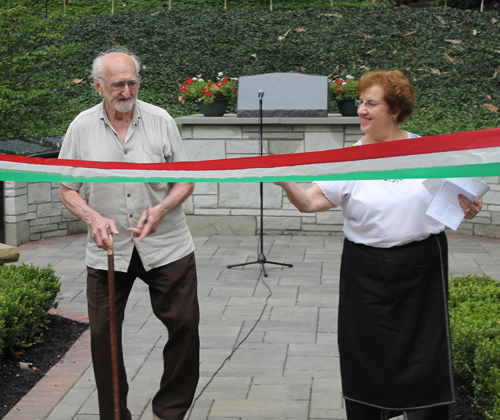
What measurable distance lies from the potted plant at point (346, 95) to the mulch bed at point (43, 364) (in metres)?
5.19

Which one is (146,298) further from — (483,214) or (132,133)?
(483,214)

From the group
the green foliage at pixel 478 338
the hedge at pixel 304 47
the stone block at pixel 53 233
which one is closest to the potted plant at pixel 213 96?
the stone block at pixel 53 233

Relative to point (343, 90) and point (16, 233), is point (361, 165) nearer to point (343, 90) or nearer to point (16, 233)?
point (16, 233)

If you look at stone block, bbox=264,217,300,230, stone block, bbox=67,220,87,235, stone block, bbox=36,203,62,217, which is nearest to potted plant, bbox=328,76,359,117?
stone block, bbox=264,217,300,230

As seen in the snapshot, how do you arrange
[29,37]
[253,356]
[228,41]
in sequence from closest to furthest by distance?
[253,356], [29,37], [228,41]

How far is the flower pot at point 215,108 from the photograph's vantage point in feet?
29.0

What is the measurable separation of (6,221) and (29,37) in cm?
334

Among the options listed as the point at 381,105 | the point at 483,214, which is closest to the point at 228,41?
the point at 483,214

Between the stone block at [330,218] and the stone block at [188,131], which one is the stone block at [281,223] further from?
the stone block at [188,131]

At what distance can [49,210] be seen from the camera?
843 cm

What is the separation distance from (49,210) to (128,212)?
5556 mm

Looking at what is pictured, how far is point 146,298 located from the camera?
597cm

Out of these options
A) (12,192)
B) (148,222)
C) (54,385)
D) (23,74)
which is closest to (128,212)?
(148,222)

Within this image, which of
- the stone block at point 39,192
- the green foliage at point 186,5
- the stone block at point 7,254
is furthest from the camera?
the green foliage at point 186,5
